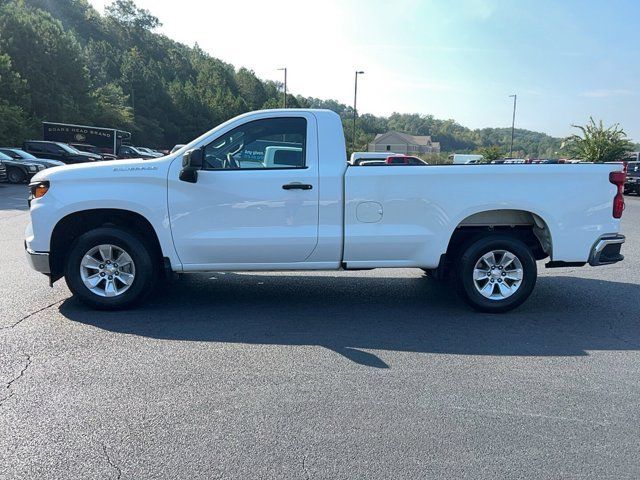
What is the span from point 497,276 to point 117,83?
2875 inches

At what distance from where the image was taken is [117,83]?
69875 mm

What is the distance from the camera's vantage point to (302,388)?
13.0 feet

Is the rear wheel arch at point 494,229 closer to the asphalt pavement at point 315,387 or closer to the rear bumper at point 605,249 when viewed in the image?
the rear bumper at point 605,249

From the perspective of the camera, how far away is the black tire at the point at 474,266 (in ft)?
19.0

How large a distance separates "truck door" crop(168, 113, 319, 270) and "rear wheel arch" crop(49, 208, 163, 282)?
39 centimetres

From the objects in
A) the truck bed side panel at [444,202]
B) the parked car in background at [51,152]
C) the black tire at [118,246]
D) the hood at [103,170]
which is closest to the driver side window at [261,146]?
the hood at [103,170]

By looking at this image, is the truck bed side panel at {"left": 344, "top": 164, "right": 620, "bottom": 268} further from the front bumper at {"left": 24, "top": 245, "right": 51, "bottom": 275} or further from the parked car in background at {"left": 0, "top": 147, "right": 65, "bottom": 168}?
the parked car in background at {"left": 0, "top": 147, "right": 65, "bottom": 168}

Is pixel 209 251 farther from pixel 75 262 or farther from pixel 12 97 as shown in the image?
pixel 12 97

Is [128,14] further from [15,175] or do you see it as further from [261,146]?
[261,146]

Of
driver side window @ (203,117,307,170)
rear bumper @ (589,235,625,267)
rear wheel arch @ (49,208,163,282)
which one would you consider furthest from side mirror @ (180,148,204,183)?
rear bumper @ (589,235,625,267)

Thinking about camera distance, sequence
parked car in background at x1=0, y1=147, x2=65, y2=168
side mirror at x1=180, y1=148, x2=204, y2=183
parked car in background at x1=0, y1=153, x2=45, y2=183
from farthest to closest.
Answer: parked car in background at x1=0, y1=147, x2=65, y2=168, parked car in background at x1=0, y1=153, x2=45, y2=183, side mirror at x1=180, y1=148, x2=204, y2=183

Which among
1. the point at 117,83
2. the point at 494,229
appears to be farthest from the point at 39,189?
the point at 117,83

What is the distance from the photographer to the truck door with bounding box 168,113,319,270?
5547 mm

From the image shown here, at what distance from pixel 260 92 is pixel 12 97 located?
75516 mm
